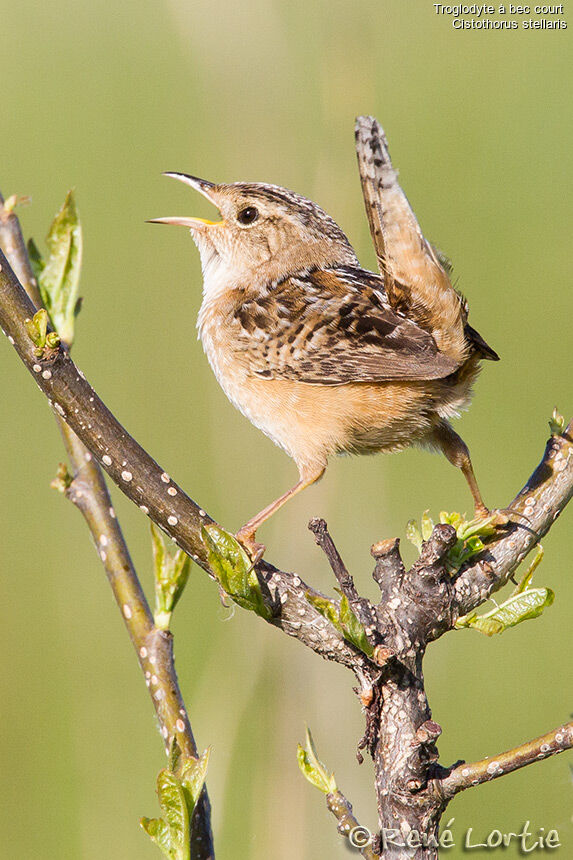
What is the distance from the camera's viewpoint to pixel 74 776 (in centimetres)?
478

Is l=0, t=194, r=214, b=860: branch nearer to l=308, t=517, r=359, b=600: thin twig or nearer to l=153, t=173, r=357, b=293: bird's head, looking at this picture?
l=308, t=517, r=359, b=600: thin twig

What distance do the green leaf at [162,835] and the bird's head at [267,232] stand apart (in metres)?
2.42

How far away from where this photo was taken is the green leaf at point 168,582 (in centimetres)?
229

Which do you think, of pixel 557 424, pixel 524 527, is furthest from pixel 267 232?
pixel 524 527

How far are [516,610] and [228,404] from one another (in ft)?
7.61

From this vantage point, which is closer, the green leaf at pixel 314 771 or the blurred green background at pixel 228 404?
the green leaf at pixel 314 771

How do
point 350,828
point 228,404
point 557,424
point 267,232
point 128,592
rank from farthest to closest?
point 228,404 → point 267,232 → point 557,424 → point 128,592 → point 350,828

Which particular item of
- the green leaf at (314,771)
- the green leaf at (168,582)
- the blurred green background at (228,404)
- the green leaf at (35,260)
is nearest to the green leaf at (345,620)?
the green leaf at (314,771)

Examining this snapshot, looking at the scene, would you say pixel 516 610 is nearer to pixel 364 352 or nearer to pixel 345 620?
pixel 345 620

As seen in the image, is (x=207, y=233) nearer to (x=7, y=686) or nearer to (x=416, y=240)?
(x=416, y=240)

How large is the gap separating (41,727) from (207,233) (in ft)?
9.19

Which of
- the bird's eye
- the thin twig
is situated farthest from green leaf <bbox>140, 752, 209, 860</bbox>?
the bird's eye

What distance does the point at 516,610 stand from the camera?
2074mm

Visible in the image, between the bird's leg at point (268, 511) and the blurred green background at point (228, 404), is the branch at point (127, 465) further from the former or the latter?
Answer: the blurred green background at point (228, 404)
